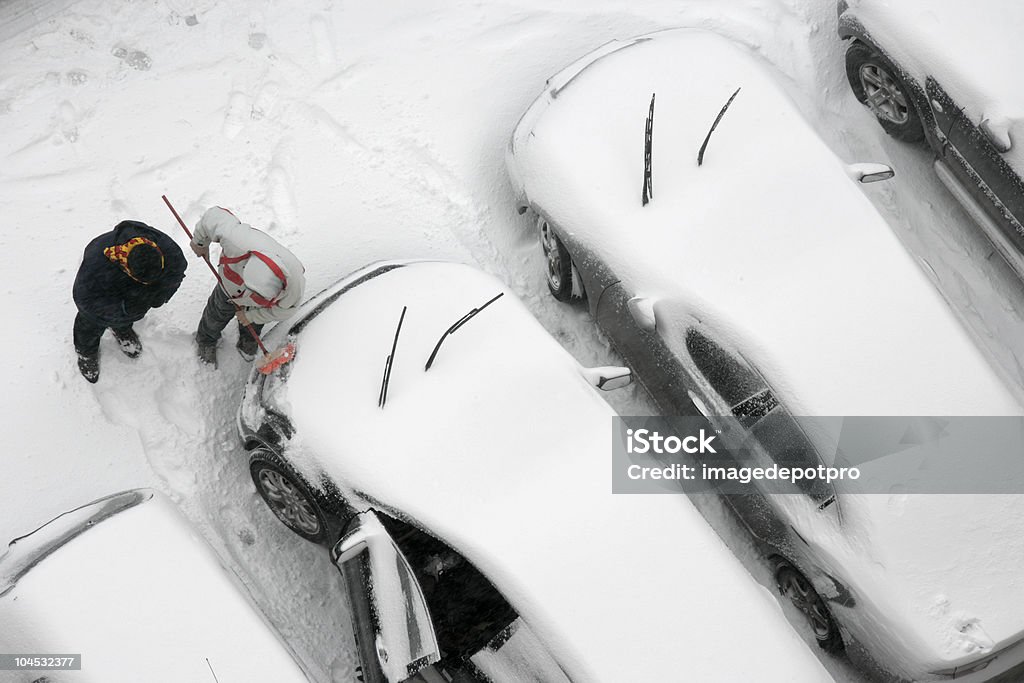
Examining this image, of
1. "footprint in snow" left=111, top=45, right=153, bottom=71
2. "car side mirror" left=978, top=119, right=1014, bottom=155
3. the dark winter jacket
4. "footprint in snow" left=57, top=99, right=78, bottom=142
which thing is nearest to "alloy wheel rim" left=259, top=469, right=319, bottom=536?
the dark winter jacket

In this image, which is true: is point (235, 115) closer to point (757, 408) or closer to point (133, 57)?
point (133, 57)

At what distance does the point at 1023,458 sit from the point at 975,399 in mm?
377

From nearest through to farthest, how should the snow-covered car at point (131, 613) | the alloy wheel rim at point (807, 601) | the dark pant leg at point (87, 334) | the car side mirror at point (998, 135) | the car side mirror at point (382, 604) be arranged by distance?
the snow-covered car at point (131, 613) < the car side mirror at point (382, 604) < the dark pant leg at point (87, 334) < the alloy wheel rim at point (807, 601) < the car side mirror at point (998, 135)

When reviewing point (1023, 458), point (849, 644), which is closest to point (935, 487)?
point (1023, 458)

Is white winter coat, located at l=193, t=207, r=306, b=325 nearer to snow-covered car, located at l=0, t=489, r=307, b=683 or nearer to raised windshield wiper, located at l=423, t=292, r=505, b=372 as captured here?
raised windshield wiper, located at l=423, t=292, r=505, b=372

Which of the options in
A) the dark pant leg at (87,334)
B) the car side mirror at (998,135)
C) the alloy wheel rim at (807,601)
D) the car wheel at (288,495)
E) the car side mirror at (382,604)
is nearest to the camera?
the car side mirror at (382,604)

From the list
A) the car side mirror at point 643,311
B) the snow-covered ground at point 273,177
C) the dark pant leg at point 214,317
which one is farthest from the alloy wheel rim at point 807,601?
the dark pant leg at point 214,317

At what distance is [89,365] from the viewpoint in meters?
4.86

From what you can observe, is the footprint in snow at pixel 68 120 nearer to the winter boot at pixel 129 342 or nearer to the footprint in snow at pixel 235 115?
the footprint in snow at pixel 235 115

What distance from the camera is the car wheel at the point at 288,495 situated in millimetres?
4481

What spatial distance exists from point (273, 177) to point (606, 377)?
8.33 ft

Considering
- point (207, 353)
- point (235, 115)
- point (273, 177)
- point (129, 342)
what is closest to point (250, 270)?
point (207, 353)

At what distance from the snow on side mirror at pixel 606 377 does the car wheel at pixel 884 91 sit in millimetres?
2956

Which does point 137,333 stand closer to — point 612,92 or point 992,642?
point 612,92
